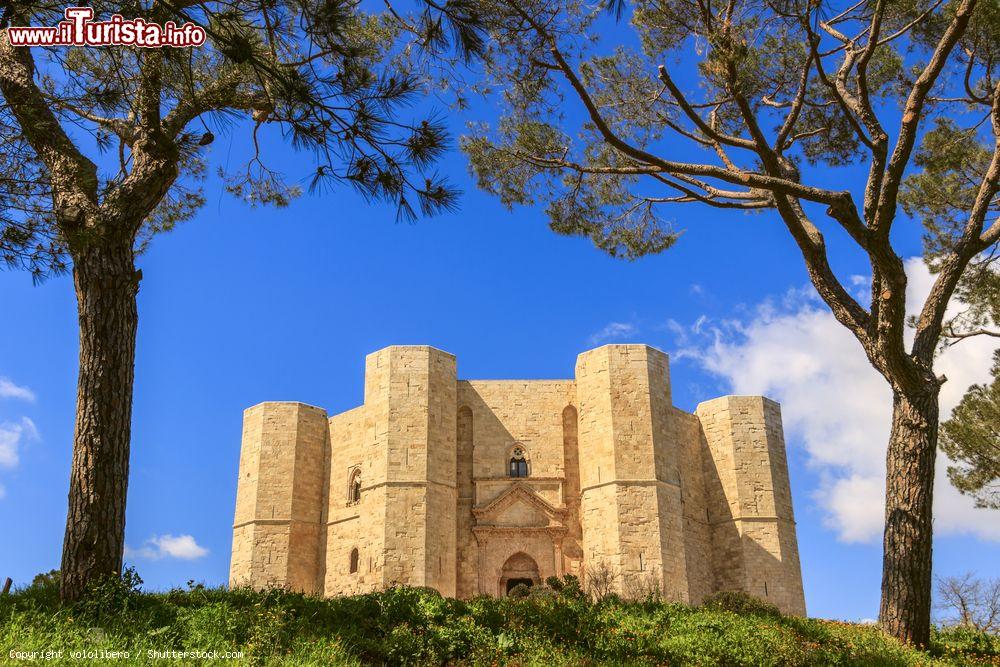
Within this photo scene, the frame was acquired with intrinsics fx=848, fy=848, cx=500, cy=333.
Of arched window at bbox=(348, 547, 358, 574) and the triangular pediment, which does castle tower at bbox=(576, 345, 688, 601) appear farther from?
arched window at bbox=(348, 547, 358, 574)

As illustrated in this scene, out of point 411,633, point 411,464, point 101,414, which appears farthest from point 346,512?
point 101,414

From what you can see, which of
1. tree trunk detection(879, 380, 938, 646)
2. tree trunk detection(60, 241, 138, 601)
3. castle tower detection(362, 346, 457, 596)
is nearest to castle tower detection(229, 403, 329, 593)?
castle tower detection(362, 346, 457, 596)

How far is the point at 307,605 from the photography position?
8.11 m

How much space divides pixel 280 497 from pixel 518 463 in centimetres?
614

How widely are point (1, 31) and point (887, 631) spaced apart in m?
10.7

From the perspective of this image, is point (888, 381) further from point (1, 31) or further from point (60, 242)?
point (1, 31)

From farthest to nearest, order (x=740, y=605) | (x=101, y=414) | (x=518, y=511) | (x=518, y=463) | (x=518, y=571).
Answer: (x=518, y=463) → (x=518, y=511) → (x=518, y=571) → (x=740, y=605) → (x=101, y=414)

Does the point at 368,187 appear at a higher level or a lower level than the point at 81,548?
higher

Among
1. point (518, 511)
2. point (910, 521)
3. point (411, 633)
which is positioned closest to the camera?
point (411, 633)

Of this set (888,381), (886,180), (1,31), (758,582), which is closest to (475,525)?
(758,582)

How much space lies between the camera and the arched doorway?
20172 mm

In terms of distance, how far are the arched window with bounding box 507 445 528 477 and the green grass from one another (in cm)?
1063

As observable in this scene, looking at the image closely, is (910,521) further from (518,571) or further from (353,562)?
(353,562)

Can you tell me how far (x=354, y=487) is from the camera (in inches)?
842
